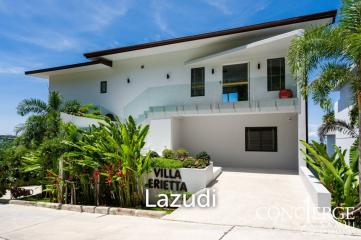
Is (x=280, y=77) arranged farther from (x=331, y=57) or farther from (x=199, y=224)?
(x=199, y=224)

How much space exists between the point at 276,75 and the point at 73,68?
48.2 ft

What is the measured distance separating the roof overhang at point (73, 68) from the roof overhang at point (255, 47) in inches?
263

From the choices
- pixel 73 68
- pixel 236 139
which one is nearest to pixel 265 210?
pixel 236 139

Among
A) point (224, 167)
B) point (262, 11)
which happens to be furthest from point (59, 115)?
point (262, 11)

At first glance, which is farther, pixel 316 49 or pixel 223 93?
pixel 223 93

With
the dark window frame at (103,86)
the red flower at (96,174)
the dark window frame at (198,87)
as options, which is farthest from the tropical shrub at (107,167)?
the dark window frame at (103,86)

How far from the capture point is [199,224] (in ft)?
22.4

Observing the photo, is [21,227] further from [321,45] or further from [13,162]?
[321,45]

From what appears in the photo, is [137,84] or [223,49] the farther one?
[137,84]

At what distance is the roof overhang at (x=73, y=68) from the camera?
1873 cm

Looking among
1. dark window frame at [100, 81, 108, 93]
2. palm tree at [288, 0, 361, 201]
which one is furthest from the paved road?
dark window frame at [100, 81, 108, 93]

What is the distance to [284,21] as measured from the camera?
523 inches

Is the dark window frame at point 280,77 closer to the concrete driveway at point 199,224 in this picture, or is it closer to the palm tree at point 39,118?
the concrete driveway at point 199,224

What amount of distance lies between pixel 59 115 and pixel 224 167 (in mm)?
10093
